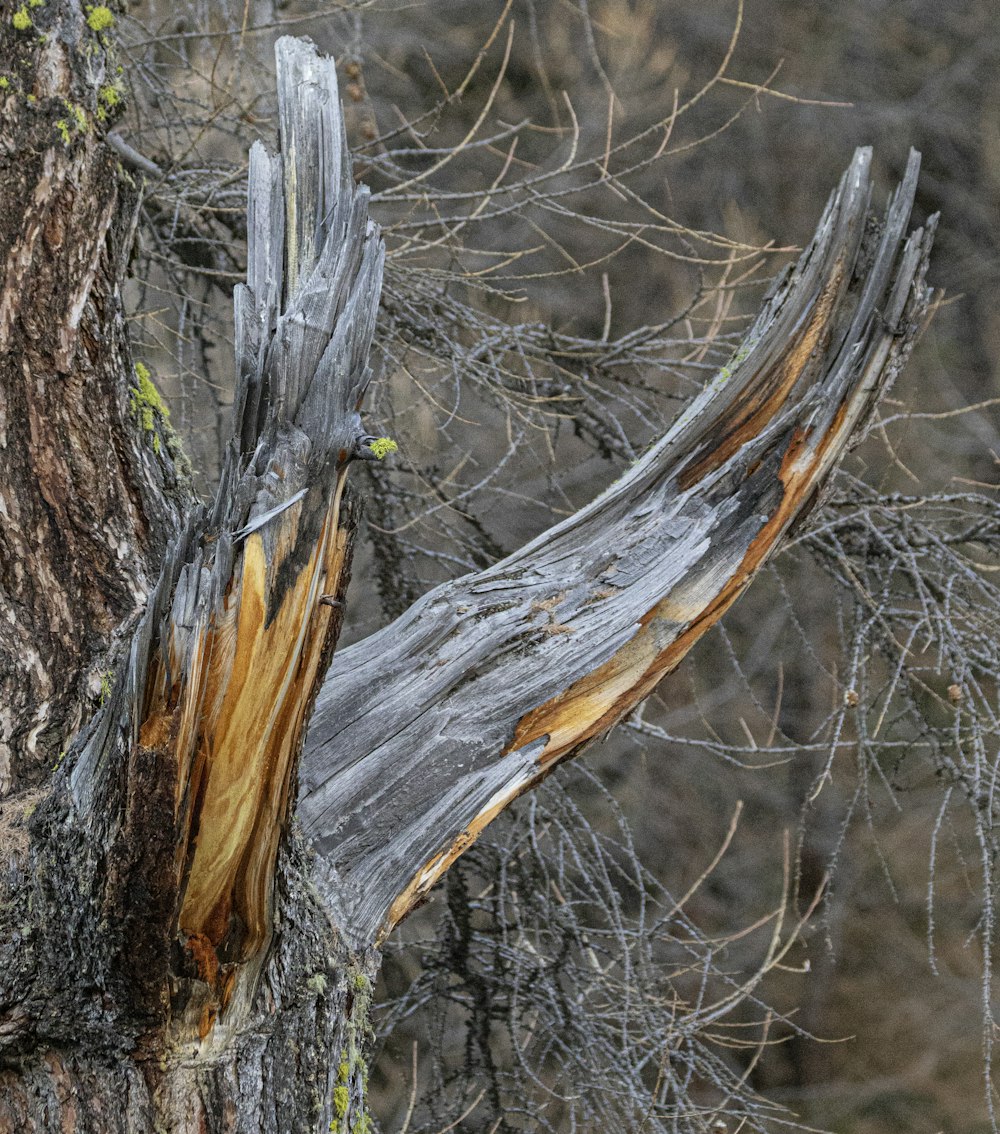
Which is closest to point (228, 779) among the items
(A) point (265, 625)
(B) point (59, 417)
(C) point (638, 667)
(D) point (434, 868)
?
(A) point (265, 625)

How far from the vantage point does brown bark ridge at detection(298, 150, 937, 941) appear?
1.65 metres

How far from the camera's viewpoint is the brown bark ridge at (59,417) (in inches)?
60.8

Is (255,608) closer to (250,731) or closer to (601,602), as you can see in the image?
(250,731)

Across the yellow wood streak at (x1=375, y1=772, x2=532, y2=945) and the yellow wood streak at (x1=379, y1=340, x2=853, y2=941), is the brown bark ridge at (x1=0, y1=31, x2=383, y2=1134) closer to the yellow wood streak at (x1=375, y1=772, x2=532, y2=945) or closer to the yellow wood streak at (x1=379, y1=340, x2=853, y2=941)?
the yellow wood streak at (x1=375, y1=772, x2=532, y2=945)

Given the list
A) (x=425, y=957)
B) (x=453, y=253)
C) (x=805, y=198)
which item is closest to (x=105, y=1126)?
(x=453, y=253)

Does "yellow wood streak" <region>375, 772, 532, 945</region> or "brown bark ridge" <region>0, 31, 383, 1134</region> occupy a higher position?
"brown bark ridge" <region>0, 31, 383, 1134</region>

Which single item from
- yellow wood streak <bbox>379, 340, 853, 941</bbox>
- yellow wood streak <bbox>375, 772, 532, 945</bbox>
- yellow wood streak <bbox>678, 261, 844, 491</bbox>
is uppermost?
yellow wood streak <bbox>678, 261, 844, 491</bbox>

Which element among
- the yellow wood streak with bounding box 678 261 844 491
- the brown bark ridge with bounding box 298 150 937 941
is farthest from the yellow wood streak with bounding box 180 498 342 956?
the yellow wood streak with bounding box 678 261 844 491

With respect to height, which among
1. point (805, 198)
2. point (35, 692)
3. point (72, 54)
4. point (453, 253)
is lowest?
point (805, 198)

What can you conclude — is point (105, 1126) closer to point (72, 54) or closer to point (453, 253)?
point (72, 54)

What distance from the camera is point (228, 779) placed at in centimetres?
128

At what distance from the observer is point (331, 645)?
135cm

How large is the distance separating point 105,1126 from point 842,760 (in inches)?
264

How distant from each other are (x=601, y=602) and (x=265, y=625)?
0.70 meters
